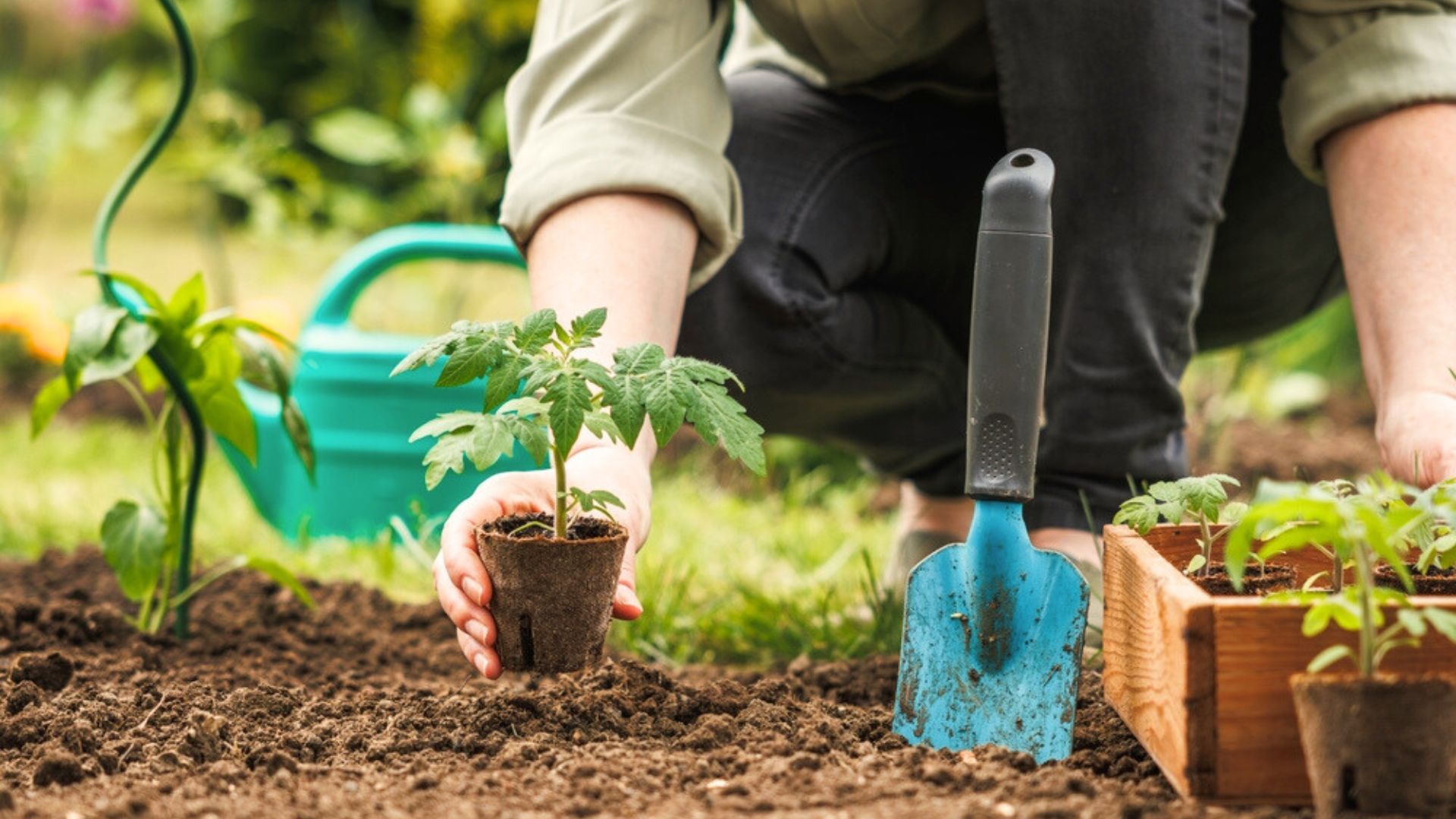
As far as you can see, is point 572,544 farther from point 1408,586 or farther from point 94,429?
point 94,429

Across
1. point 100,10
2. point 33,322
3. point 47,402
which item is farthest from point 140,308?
point 100,10

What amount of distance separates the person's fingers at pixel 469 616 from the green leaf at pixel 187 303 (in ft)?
2.24

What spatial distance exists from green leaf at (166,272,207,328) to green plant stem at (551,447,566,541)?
28.6 inches

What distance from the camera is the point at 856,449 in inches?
95.0

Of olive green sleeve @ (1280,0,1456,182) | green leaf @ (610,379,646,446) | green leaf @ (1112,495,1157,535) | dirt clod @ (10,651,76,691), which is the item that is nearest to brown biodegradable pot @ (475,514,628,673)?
green leaf @ (610,379,646,446)

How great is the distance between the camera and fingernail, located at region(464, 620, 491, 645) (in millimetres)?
1320

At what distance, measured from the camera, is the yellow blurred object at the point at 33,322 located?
13.3ft

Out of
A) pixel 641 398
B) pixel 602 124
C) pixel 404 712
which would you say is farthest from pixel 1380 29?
pixel 404 712

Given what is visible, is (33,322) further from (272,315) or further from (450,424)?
(450,424)

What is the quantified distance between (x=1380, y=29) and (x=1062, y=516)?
2.20ft

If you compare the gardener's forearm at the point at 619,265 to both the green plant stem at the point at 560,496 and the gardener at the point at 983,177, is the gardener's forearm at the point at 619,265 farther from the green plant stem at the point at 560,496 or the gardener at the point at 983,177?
the green plant stem at the point at 560,496

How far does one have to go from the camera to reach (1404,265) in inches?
63.1

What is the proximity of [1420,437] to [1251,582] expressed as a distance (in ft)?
0.93

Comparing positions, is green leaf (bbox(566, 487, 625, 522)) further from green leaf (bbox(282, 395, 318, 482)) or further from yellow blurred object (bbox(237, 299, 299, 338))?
yellow blurred object (bbox(237, 299, 299, 338))
